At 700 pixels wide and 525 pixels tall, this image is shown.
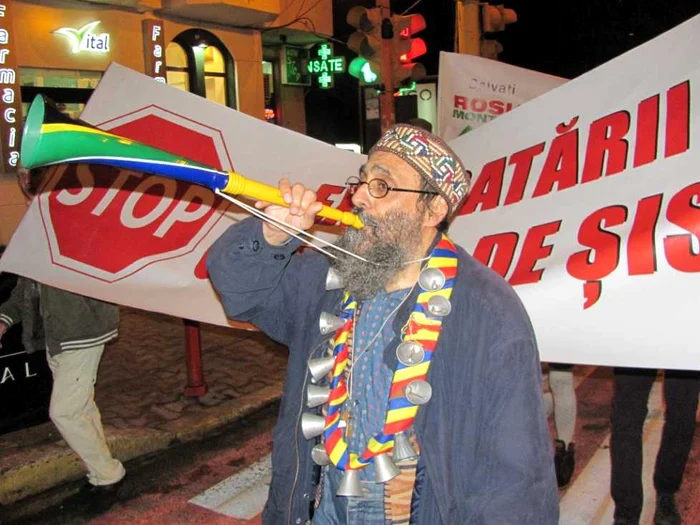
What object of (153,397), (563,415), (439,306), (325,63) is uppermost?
(325,63)

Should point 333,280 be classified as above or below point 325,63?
below

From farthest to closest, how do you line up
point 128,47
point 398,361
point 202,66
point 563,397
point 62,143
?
1. point 202,66
2. point 128,47
3. point 563,397
4. point 398,361
5. point 62,143

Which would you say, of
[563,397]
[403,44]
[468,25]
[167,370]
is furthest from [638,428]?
[468,25]

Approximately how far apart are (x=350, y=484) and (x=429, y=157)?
104 centimetres

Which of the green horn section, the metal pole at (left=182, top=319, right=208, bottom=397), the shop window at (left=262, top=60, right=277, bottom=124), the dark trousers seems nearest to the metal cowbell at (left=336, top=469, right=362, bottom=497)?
the green horn section

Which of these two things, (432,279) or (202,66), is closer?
(432,279)

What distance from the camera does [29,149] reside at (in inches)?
61.8

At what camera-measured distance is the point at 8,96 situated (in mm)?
11047

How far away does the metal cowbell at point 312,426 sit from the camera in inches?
89.4

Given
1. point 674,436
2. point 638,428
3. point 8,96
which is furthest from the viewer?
point 8,96

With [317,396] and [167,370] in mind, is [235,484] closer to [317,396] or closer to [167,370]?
[167,370]

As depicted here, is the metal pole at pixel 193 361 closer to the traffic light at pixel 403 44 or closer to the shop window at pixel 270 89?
the traffic light at pixel 403 44

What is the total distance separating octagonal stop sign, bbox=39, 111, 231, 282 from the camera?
407cm

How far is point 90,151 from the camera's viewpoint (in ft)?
5.47
